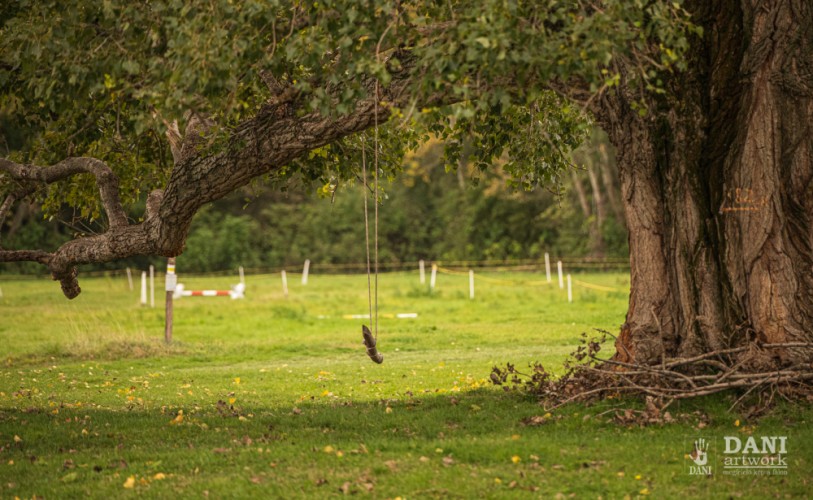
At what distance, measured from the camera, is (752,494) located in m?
6.51

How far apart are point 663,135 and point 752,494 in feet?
11.3

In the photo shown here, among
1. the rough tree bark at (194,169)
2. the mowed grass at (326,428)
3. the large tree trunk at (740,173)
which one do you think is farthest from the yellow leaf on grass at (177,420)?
the large tree trunk at (740,173)

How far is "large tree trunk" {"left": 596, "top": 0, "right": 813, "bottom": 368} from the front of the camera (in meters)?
8.58

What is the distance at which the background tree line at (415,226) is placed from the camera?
47094 mm

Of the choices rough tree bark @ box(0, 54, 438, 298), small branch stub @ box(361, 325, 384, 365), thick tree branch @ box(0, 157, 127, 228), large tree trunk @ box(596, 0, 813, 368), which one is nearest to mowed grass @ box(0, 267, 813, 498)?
small branch stub @ box(361, 325, 384, 365)

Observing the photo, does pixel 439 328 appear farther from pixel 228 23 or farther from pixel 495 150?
pixel 228 23

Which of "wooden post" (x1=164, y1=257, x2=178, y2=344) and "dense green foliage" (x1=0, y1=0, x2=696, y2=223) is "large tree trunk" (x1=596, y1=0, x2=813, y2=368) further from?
"wooden post" (x1=164, y1=257, x2=178, y2=344)

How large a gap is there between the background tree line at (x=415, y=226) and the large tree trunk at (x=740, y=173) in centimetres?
3532

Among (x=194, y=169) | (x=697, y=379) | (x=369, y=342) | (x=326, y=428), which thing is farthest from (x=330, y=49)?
(x=697, y=379)

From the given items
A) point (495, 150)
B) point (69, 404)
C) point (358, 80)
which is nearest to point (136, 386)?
point (69, 404)

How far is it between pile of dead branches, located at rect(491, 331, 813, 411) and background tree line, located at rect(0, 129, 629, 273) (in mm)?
35407

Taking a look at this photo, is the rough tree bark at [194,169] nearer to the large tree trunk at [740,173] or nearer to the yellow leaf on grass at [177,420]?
the yellow leaf on grass at [177,420]

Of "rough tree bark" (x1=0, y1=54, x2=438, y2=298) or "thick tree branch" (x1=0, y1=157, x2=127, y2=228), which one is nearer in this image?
"rough tree bark" (x1=0, y1=54, x2=438, y2=298)

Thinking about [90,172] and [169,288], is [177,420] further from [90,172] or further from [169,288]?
[169,288]
